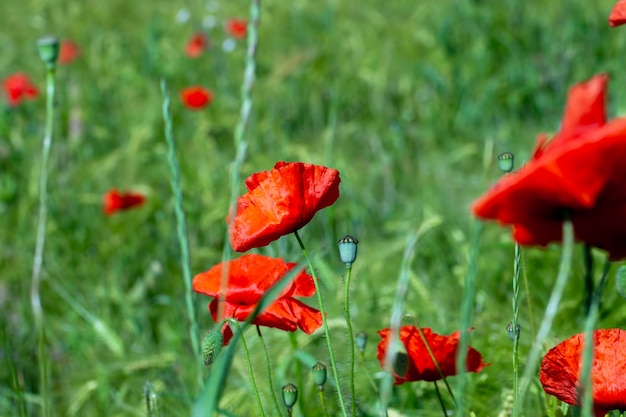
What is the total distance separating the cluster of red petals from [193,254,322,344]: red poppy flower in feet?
0.38

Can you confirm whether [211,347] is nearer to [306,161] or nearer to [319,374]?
[319,374]

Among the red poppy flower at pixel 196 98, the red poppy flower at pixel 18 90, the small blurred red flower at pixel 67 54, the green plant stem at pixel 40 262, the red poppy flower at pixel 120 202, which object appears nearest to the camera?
the green plant stem at pixel 40 262

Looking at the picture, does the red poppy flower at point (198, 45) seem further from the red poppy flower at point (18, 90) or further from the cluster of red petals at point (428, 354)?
the cluster of red petals at point (428, 354)

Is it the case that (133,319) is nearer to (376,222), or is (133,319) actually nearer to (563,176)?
(376,222)

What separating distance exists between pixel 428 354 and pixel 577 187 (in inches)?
18.3

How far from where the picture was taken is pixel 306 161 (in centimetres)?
212

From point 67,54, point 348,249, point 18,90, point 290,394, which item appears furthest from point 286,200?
point 67,54

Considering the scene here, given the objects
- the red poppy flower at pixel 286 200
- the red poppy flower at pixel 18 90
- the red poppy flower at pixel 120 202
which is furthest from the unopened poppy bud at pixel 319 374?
the red poppy flower at pixel 18 90

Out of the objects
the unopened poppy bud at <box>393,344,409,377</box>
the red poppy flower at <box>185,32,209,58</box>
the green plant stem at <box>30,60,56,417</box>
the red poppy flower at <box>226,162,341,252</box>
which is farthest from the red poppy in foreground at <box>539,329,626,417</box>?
the red poppy flower at <box>185,32,209,58</box>

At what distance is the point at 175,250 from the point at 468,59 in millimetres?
1554

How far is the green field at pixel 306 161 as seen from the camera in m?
1.55

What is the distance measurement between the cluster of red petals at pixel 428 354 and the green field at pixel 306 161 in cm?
9

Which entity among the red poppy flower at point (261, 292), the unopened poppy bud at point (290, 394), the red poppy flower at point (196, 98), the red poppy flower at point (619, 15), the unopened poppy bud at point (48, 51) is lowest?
the red poppy flower at point (196, 98)

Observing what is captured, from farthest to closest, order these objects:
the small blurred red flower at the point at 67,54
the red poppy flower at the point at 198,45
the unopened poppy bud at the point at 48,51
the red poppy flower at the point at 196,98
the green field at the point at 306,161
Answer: the red poppy flower at the point at 198,45
the small blurred red flower at the point at 67,54
the red poppy flower at the point at 196,98
the green field at the point at 306,161
the unopened poppy bud at the point at 48,51
